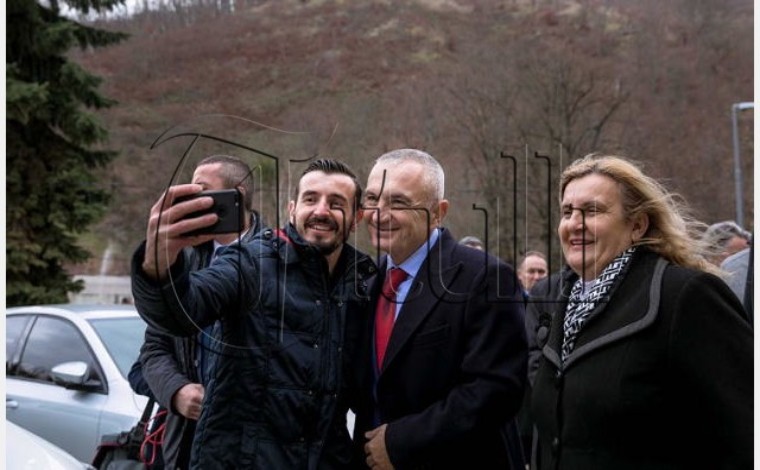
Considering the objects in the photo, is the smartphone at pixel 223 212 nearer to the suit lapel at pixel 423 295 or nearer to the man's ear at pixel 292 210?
the man's ear at pixel 292 210

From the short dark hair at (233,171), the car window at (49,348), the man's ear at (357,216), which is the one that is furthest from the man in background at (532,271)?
the man's ear at (357,216)

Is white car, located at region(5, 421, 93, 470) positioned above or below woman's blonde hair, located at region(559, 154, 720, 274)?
below

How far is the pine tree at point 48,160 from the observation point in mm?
16453

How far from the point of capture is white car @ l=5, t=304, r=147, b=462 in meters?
5.50

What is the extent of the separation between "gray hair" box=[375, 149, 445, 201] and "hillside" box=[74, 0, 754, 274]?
417 mm

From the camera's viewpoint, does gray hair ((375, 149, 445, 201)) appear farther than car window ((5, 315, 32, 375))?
No

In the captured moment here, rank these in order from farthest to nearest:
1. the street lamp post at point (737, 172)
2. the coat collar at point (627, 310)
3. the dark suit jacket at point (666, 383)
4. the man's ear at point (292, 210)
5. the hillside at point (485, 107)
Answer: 1. the street lamp post at point (737, 172)
2. the hillside at point (485, 107)
3. the man's ear at point (292, 210)
4. the coat collar at point (627, 310)
5. the dark suit jacket at point (666, 383)

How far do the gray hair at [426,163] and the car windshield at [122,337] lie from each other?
321cm

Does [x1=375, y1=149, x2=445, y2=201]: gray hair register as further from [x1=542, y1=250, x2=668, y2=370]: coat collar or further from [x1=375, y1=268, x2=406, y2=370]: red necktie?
[x1=542, y1=250, x2=668, y2=370]: coat collar

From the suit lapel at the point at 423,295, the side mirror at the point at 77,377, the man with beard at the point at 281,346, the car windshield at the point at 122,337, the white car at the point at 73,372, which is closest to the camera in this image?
the man with beard at the point at 281,346

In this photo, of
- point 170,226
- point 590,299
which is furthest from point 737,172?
point 170,226

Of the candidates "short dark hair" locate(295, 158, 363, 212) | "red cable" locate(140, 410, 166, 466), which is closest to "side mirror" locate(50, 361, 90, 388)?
"red cable" locate(140, 410, 166, 466)

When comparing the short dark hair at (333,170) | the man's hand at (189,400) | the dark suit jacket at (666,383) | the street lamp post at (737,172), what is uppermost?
the street lamp post at (737,172)

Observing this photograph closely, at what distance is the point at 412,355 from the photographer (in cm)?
290
